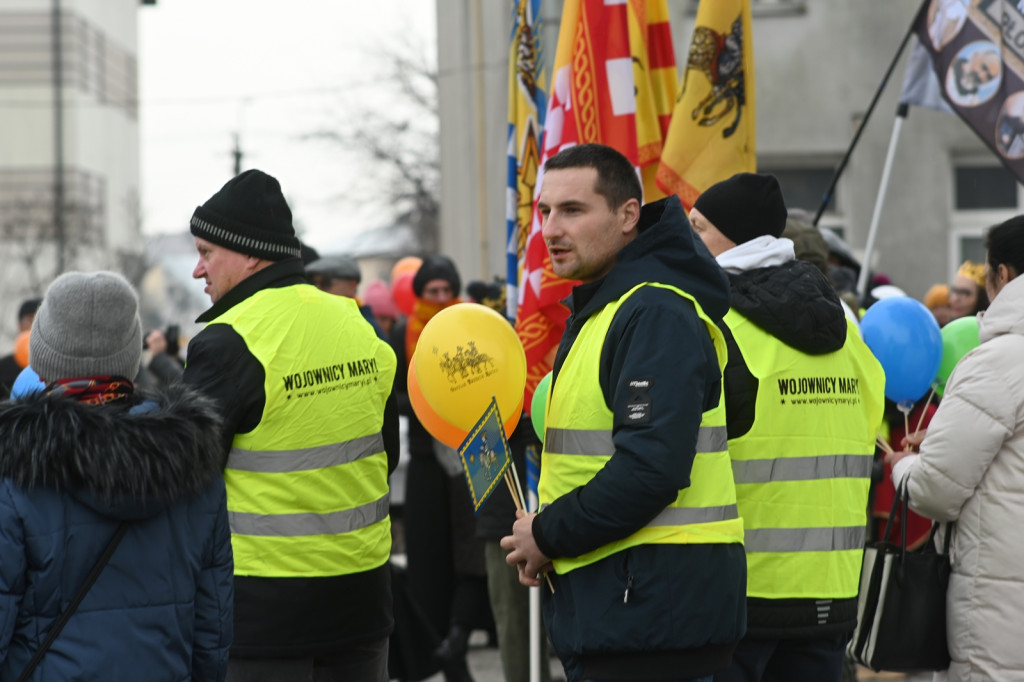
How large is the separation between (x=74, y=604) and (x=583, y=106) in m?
3.15

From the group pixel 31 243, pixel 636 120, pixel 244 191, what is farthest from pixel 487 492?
pixel 31 243

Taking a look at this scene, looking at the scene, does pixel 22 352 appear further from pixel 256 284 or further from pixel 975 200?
pixel 975 200

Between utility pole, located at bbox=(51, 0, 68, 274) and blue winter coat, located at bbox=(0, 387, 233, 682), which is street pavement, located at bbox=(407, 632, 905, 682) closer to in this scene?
blue winter coat, located at bbox=(0, 387, 233, 682)

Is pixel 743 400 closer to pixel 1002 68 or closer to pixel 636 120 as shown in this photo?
pixel 636 120

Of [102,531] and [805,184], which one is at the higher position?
[805,184]

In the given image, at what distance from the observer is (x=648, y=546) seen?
9.73 feet

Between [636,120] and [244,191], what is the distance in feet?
6.78

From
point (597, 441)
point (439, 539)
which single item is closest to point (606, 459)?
point (597, 441)

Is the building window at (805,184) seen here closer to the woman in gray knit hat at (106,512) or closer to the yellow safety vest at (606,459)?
the yellow safety vest at (606,459)

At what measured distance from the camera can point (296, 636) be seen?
389 cm

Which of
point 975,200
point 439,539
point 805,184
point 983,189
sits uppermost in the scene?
point 805,184

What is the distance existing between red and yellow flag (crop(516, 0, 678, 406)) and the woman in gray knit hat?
2.14 m

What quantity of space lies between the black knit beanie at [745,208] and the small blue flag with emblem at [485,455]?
3.58 ft

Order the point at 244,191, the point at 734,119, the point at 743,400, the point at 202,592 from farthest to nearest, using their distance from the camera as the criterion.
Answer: the point at 734,119 → the point at 244,191 → the point at 743,400 → the point at 202,592
